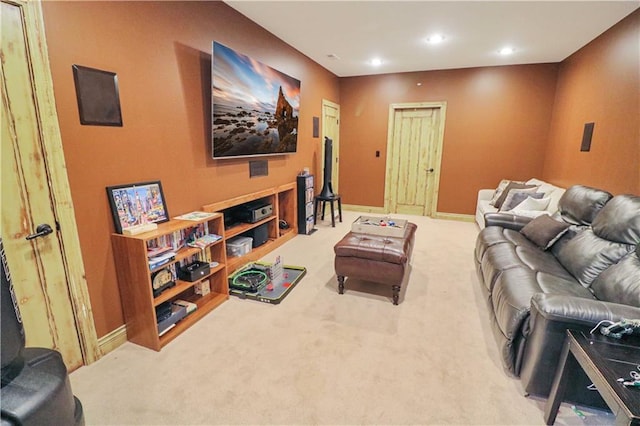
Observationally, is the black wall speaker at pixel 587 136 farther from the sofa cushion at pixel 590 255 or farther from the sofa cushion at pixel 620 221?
the sofa cushion at pixel 590 255

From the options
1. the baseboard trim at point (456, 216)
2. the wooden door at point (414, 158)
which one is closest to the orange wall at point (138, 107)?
the wooden door at point (414, 158)

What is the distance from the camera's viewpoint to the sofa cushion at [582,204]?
2.59 meters

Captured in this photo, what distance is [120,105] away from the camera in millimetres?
1996

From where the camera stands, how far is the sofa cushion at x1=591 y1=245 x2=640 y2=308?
1.71 m

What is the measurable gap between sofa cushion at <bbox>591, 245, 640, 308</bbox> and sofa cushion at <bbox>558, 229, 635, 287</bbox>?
0.08 metres

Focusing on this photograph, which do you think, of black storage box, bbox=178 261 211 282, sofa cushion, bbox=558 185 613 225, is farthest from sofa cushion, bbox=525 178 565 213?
black storage box, bbox=178 261 211 282

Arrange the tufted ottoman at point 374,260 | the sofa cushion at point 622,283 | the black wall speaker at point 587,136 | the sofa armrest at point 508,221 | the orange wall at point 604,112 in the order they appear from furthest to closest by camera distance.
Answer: the black wall speaker at point 587,136 < the sofa armrest at point 508,221 < the orange wall at point 604,112 < the tufted ottoman at point 374,260 < the sofa cushion at point 622,283

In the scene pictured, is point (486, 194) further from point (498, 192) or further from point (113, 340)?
point (113, 340)

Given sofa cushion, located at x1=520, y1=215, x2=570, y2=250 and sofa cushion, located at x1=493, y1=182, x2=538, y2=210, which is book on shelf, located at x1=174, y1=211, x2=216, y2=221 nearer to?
sofa cushion, located at x1=520, y1=215, x2=570, y2=250

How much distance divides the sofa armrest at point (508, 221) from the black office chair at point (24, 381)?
367 cm

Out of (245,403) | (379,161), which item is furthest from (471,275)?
(379,161)

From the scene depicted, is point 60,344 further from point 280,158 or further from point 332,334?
point 280,158

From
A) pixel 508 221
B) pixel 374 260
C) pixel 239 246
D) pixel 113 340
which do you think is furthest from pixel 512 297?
pixel 113 340

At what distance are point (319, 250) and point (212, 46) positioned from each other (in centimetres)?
253
